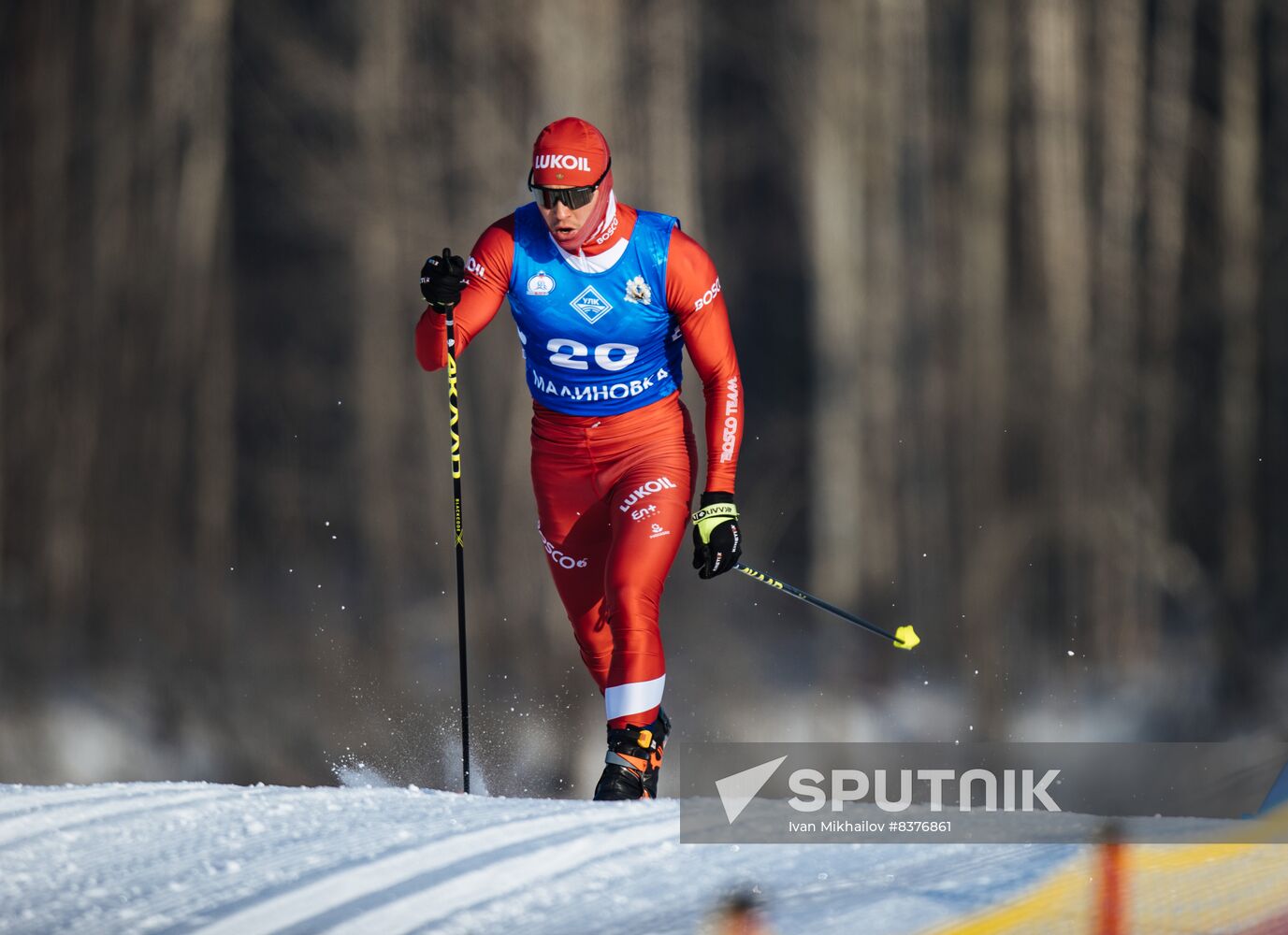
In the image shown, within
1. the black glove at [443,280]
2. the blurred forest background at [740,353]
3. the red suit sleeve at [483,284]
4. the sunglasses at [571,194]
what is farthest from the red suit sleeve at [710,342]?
the blurred forest background at [740,353]

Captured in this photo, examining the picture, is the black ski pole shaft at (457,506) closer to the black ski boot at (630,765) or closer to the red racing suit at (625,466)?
the red racing suit at (625,466)

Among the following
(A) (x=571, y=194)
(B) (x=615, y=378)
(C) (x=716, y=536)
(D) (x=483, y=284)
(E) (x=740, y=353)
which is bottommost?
(C) (x=716, y=536)

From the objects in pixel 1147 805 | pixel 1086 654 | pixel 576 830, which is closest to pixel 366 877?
pixel 576 830

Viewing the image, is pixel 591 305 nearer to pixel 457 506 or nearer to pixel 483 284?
pixel 483 284

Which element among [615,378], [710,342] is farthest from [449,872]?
[710,342]

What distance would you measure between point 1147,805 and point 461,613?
3349 millimetres

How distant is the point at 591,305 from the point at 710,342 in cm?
35

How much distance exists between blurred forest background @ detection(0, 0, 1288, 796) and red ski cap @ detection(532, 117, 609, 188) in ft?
5.51

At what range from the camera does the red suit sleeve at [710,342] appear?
3.75m

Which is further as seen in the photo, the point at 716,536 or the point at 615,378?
the point at 615,378

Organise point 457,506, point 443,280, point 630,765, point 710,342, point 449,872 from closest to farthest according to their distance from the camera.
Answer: point 449,872
point 630,765
point 443,280
point 710,342
point 457,506

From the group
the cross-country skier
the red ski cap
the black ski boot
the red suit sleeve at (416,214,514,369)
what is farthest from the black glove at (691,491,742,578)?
the red ski cap

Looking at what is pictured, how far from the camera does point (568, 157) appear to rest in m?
3.58

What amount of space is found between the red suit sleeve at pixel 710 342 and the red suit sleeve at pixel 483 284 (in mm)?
464
